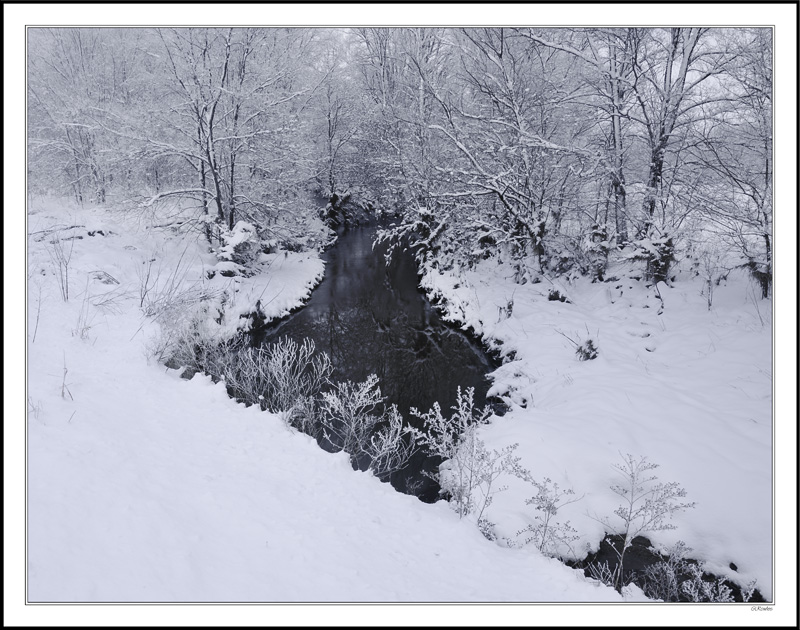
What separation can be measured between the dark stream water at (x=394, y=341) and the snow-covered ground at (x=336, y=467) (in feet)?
3.66

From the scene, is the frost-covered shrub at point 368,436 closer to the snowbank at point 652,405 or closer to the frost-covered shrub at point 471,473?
the frost-covered shrub at point 471,473

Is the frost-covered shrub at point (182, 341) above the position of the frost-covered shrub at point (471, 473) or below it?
above

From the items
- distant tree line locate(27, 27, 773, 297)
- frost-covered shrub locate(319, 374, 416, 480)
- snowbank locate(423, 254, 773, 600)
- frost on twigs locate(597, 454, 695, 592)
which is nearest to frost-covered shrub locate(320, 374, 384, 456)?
frost-covered shrub locate(319, 374, 416, 480)

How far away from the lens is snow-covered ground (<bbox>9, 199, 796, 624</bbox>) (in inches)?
106

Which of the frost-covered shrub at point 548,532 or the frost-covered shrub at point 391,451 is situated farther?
the frost-covered shrub at point 391,451

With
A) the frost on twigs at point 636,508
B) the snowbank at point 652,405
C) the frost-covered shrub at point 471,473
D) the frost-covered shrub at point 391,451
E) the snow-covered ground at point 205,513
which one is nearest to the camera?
the snow-covered ground at point 205,513

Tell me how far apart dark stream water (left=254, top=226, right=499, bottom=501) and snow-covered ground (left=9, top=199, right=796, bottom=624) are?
1.11m

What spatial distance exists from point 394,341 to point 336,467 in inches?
240

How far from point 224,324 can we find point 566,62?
1329 centimetres

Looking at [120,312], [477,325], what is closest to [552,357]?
[477,325]

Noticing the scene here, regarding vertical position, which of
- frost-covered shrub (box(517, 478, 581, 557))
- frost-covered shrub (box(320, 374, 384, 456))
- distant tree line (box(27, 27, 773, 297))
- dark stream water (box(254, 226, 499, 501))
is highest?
distant tree line (box(27, 27, 773, 297))

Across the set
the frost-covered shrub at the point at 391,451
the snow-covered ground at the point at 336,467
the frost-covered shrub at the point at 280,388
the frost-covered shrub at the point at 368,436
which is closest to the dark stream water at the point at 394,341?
the frost-covered shrub at the point at 391,451

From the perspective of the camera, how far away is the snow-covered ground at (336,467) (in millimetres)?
2699

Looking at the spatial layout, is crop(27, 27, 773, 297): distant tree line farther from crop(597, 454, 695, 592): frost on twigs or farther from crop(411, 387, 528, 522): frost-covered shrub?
crop(411, 387, 528, 522): frost-covered shrub
